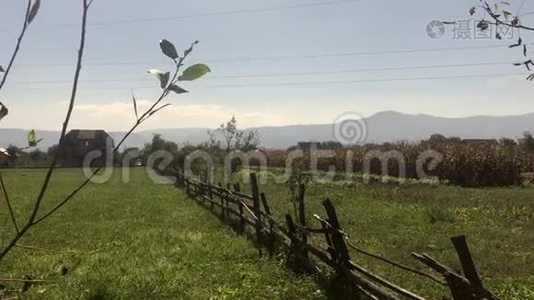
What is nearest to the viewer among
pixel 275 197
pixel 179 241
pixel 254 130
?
pixel 179 241

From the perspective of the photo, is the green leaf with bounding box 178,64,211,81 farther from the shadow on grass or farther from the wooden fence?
the shadow on grass

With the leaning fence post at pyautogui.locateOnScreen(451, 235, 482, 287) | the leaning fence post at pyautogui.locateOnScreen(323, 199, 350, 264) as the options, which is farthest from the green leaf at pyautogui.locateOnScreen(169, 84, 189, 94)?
the leaning fence post at pyautogui.locateOnScreen(323, 199, 350, 264)

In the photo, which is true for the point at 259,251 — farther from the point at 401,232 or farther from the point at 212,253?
the point at 401,232

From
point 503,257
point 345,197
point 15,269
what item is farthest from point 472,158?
point 15,269

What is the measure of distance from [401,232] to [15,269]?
26.4 ft

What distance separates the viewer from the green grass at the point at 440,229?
8.01 m

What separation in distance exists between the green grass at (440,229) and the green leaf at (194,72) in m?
4.89

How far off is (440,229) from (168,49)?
40.3ft

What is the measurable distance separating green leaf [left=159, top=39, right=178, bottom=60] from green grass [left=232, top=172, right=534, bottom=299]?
16.1 feet

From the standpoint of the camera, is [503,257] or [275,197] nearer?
[503,257]

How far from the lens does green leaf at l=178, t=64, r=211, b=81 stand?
0.88 m

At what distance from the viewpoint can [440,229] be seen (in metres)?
12.2

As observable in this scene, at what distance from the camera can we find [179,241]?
1136 cm

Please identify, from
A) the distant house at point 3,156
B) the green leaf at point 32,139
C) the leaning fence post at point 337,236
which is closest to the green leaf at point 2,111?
the distant house at point 3,156
